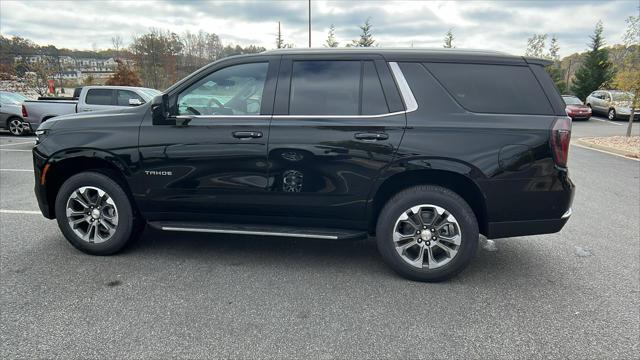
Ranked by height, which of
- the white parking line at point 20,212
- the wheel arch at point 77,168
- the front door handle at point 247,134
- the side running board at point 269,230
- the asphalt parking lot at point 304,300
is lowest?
the asphalt parking lot at point 304,300

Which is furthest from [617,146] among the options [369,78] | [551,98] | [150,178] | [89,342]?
[89,342]

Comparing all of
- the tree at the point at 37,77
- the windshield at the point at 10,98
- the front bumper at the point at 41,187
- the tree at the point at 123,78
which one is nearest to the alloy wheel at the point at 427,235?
the front bumper at the point at 41,187

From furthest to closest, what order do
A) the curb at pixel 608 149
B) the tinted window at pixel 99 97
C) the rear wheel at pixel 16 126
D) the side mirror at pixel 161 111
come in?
1. the rear wheel at pixel 16 126
2. the tinted window at pixel 99 97
3. the curb at pixel 608 149
4. the side mirror at pixel 161 111

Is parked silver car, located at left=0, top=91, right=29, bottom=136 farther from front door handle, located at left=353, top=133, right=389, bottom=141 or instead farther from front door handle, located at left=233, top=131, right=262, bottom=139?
front door handle, located at left=353, top=133, right=389, bottom=141

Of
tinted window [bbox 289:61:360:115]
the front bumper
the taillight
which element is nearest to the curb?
the taillight

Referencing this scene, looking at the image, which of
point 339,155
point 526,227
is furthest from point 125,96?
point 526,227

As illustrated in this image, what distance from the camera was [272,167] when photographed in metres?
3.47

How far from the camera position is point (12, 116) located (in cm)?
1320

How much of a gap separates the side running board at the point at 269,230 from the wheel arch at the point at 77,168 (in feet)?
1.95

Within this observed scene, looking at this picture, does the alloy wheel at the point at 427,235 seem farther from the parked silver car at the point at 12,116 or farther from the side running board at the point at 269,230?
the parked silver car at the point at 12,116

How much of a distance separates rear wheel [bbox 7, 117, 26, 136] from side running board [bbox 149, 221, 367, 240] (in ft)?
42.4

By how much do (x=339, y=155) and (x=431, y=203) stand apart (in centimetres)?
86

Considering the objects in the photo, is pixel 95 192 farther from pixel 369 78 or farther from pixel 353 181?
pixel 369 78

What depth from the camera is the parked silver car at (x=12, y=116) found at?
1314 centimetres
